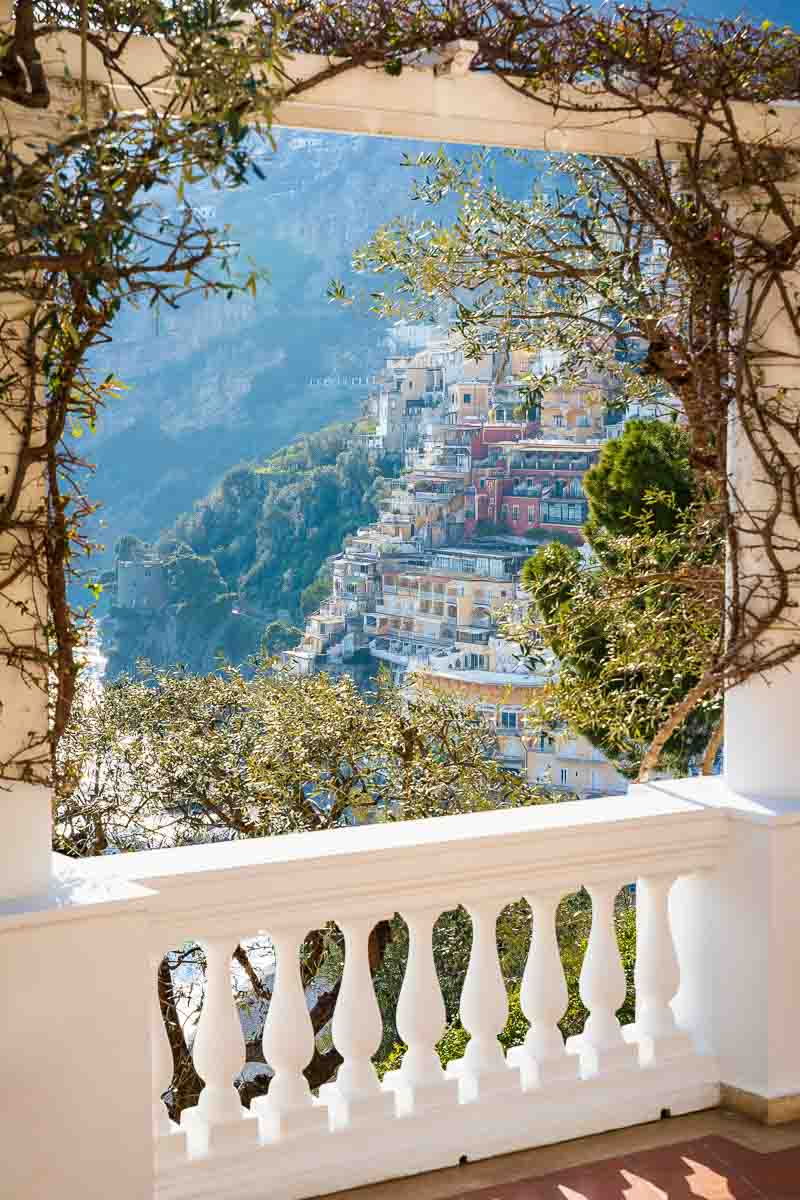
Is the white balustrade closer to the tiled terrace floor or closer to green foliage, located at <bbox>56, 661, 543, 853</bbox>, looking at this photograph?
the tiled terrace floor

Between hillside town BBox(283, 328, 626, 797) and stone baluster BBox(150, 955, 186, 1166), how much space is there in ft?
21.8

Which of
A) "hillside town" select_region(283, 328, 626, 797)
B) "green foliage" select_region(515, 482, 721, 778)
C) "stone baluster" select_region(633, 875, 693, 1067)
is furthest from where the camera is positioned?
"hillside town" select_region(283, 328, 626, 797)

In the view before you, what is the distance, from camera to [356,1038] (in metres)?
2.78

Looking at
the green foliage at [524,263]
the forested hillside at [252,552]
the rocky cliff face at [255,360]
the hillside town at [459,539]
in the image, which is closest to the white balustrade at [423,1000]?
the green foliage at [524,263]

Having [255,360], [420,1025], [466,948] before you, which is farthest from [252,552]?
[420,1025]

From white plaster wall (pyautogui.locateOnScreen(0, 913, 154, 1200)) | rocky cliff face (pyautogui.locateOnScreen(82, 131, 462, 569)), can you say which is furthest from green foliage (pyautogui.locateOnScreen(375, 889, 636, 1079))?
white plaster wall (pyautogui.locateOnScreen(0, 913, 154, 1200))

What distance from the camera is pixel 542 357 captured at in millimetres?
5781

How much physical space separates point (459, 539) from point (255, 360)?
7.23 ft

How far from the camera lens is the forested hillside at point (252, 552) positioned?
10258 mm

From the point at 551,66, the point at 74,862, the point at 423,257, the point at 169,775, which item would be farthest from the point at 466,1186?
the point at 169,775

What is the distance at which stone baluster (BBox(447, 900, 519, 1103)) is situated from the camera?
2.91m

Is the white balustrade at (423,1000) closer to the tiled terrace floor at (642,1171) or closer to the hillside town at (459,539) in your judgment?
the tiled terrace floor at (642,1171)

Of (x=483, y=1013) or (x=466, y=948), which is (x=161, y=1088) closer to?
(x=483, y=1013)

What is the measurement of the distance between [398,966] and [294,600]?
3318mm
